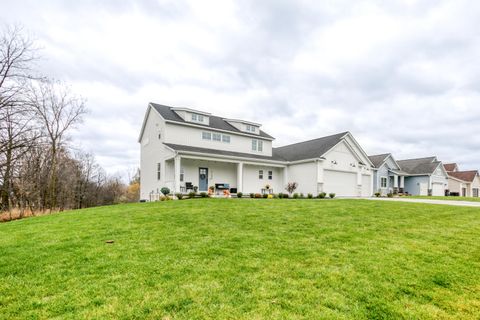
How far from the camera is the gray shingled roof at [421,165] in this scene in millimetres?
33219

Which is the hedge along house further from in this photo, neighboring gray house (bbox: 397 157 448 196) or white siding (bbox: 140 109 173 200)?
white siding (bbox: 140 109 173 200)

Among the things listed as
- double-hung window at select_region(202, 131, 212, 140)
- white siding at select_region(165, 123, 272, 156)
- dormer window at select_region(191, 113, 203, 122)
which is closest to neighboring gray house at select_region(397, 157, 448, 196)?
white siding at select_region(165, 123, 272, 156)

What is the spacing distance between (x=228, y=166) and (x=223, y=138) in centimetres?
258

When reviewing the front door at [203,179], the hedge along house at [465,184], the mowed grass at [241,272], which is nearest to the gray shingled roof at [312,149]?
the front door at [203,179]

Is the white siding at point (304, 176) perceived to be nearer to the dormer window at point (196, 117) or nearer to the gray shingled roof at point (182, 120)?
the gray shingled roof at point (182, 120)

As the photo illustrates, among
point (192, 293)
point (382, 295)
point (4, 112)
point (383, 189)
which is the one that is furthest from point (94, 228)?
point (383, 189)

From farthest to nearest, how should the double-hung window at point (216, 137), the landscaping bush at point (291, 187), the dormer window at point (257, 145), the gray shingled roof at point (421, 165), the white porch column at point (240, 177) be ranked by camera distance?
the gray shingled roof at point (421, 165), the dormer window at point (257, 145), the landscaping bush at point (291, 187), the double-hung window at point (216, 137), the white porch column at point (240, 177)

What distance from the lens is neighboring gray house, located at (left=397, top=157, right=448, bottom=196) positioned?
32812mm

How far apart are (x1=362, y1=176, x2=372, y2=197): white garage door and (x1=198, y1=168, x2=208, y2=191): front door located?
1701cm

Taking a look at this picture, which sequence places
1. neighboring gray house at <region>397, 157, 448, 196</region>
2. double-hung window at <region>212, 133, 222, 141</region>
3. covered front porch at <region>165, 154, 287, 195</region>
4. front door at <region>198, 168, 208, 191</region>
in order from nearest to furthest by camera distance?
covered front porch at <region>165, 154, 287, 195</region> < front door at <region>198, 168, 208, 191</region> < double-hung window at <region>212, 133, 222, 141</region> < neighboring gray house at <region>397, 157, 448, 196</region>

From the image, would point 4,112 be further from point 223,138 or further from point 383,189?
point 383,189

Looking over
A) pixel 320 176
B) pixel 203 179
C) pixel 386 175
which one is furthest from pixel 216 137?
pixel 386 175

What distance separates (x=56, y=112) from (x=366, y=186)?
103ft

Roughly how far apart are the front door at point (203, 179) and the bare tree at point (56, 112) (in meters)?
11.9
